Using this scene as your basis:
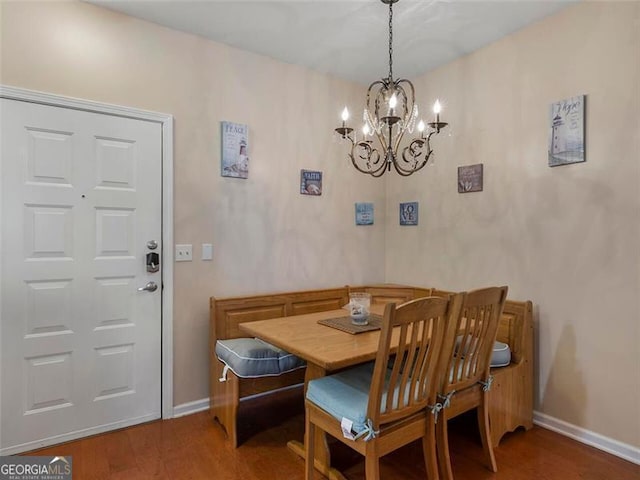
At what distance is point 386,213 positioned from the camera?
370cm

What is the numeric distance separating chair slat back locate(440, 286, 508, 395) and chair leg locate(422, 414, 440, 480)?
0.16 metres

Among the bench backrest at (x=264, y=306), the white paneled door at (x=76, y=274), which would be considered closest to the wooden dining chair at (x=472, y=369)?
the bench backrest at (x=264, y=306)

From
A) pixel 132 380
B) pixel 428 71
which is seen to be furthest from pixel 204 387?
pixel 428 71

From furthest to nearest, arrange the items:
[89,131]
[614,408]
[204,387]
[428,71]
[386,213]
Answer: [386,213] < [428,71] < [204,387] < [89,131] < [614,408]

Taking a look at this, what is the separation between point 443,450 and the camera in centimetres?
183

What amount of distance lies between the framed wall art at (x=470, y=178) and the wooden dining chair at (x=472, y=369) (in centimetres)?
119

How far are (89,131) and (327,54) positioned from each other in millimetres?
1736

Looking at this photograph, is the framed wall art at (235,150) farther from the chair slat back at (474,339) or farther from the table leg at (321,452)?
the chair slat back at (474,339)

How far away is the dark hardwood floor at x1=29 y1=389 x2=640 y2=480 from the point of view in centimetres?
198

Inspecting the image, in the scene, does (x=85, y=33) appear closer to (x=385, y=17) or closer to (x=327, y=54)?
(x=327, y=54)

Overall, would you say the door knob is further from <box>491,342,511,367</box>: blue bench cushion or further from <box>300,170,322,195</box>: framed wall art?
<box>491,342,511,367</box>: blue bench cushion

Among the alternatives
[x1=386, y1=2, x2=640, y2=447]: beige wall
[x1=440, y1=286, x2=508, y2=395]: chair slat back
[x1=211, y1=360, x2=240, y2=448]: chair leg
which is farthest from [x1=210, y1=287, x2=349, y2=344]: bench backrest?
[x1=440, y1=286, x2=508, y2=395]: chair slat back

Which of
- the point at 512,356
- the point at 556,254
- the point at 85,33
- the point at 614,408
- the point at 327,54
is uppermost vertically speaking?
the point at 327,54

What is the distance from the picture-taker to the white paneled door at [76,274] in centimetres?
213
